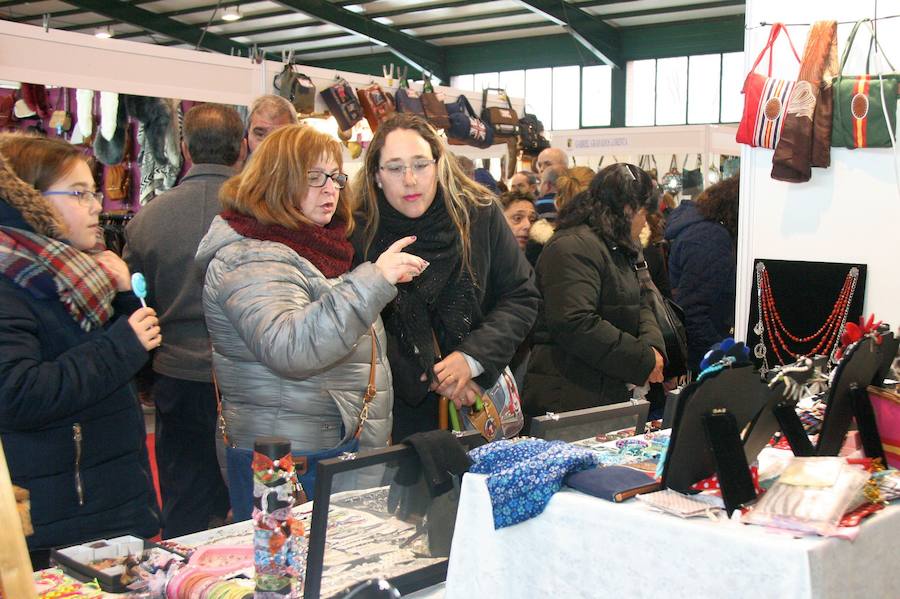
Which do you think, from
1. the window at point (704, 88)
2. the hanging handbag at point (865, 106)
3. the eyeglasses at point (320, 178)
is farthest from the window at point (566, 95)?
the eyeglasses at point (320, 178)

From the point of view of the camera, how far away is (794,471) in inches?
55.5

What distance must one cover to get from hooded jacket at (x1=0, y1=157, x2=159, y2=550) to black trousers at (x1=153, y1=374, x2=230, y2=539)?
862 mm

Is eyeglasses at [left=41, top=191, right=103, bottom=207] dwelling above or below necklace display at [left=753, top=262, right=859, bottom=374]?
above

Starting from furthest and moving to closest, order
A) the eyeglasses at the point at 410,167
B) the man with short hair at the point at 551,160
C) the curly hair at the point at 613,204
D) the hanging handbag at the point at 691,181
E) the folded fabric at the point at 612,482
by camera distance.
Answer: the hanging handbag at the point at 691,181, the man with short hair at the point at 551,160, the curly hair at the point at 613,204, the eyeglasses at the point at 410,167, the folded fabric at the point at 612,482

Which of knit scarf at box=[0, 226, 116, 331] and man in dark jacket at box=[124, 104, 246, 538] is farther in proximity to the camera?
man in dark jacket at box=[124, 104, 246, 538]

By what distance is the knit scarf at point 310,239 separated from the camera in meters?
1.98

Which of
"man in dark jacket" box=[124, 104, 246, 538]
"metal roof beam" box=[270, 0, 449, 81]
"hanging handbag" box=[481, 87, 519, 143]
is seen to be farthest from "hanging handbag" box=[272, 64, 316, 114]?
"metal roof beam" box=[270, 0, 449, 81]

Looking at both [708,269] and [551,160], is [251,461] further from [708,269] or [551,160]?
[551,160]

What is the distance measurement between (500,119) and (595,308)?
9.49 feet

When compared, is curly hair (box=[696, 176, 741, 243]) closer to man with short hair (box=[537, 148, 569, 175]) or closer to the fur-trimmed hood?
man with short hair (box=[537, 148, 569, 175])

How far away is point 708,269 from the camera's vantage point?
388 cm

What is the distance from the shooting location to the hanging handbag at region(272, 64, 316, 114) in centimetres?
392

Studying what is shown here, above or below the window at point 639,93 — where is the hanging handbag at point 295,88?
below

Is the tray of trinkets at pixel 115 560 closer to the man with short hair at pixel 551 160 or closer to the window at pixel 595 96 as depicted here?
the man with short hair at pixel 551 160
